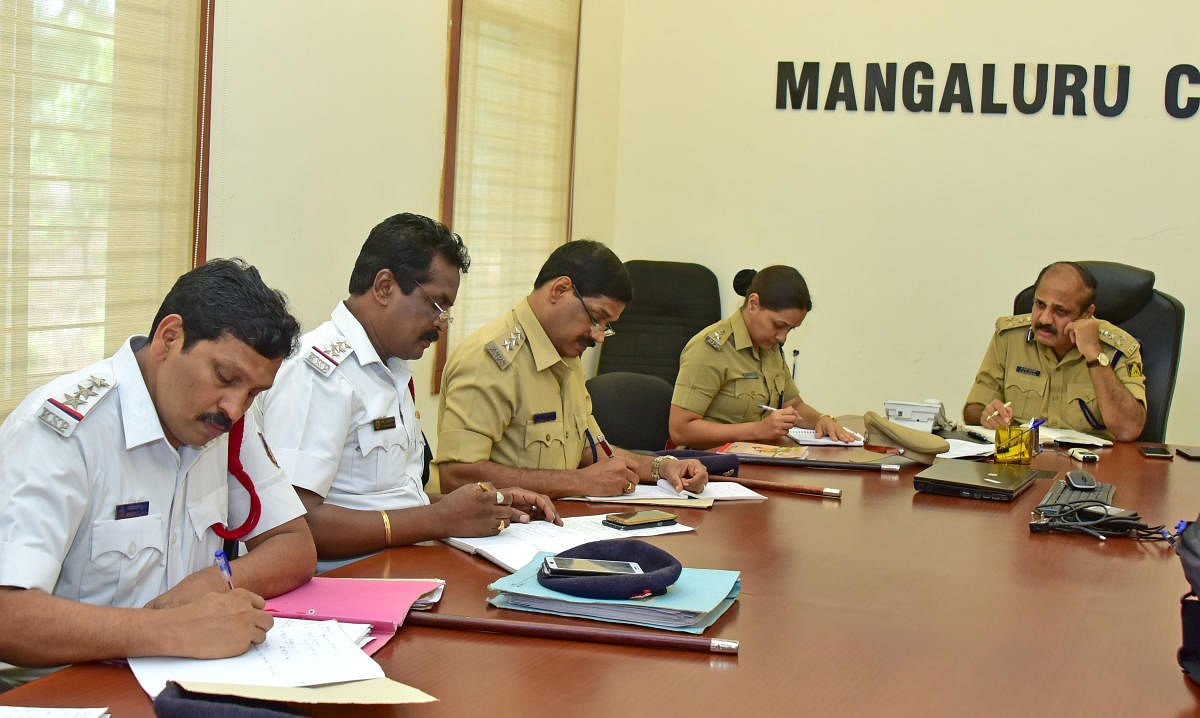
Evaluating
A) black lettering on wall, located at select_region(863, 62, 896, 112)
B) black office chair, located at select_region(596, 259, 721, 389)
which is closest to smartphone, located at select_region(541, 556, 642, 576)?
black office chair, located at select_region(596, 259, 721, 389)

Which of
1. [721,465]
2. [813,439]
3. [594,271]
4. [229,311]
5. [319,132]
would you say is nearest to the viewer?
[229,311]

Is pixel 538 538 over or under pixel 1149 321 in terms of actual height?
under

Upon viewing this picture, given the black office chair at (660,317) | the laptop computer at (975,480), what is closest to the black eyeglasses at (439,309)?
the laptop computer at (975,480)

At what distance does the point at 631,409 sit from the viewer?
12.3 feet

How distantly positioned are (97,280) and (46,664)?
1.68 metres

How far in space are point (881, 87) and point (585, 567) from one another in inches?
168

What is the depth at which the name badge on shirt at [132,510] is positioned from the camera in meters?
1.60

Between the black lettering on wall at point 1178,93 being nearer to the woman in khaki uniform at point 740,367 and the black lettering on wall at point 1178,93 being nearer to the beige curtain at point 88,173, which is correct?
the woman in khaki uniform at point 740,367

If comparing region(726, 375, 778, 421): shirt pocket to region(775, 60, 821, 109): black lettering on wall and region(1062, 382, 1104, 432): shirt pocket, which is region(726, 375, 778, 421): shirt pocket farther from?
region(775, 60, 821, 109): black lettering on wall

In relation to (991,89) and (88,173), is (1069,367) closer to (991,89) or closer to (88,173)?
(991,89)

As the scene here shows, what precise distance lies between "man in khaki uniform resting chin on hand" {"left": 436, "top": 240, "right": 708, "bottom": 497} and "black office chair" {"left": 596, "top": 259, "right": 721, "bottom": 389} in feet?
8.43

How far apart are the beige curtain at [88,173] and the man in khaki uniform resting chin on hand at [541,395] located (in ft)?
3.08

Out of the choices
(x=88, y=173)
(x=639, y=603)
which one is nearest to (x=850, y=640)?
(x=639, y=603)

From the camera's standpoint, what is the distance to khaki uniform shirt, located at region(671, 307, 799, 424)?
3736mm
